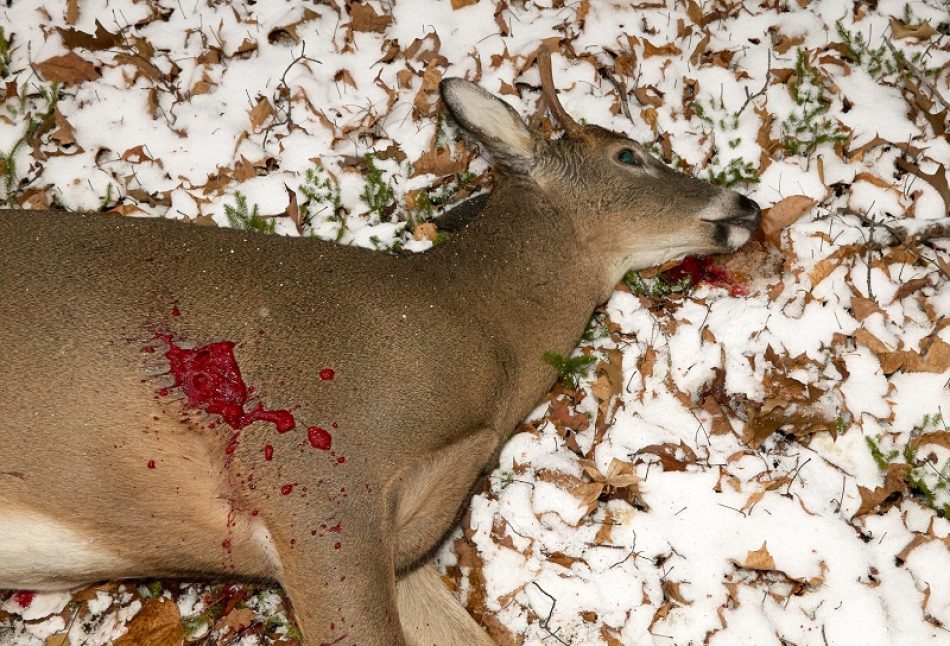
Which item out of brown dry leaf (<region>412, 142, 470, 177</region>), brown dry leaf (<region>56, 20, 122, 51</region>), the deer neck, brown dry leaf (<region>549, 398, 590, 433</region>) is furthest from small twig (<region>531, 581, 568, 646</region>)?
brown dry leaf (<region>56, 20, 122, 51</region>)

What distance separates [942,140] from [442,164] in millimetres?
3143

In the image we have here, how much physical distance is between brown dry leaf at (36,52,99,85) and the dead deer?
2094 millimetres

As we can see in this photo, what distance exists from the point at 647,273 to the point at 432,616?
229 cm

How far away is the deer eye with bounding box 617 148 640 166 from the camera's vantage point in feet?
15.0

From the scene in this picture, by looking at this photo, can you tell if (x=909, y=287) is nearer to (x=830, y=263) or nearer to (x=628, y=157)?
(x=830, y=263)

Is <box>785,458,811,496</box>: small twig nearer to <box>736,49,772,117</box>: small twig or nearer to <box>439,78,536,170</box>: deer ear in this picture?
<box>439,78,536,170</box>: deer ear

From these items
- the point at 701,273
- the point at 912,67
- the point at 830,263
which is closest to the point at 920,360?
the point at 830,263

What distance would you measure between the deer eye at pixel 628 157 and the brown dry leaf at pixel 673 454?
5.06ft

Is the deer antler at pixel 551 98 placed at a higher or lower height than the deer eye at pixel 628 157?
higher

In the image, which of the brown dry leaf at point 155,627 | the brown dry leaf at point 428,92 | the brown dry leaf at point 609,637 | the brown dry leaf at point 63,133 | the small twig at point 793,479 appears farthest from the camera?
the brown dry leaf at point 428,92

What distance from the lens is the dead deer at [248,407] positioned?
3254 millimetres

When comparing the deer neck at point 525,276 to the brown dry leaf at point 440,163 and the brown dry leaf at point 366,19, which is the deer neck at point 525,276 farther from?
the brown dry leaf at point 366,19

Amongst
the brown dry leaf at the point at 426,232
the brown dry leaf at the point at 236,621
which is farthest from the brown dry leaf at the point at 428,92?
the brown dry leaf at the point at 236,621

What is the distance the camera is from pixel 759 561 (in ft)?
A: 13.5
